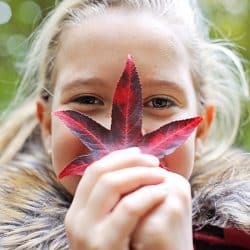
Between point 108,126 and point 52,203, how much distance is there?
0.70 ft

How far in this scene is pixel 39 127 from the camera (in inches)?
54.9

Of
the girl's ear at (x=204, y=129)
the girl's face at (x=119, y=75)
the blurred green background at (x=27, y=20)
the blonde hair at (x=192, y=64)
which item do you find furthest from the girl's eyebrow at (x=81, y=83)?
the blurred green background at (x=27, y=20)

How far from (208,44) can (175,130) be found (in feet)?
1.87

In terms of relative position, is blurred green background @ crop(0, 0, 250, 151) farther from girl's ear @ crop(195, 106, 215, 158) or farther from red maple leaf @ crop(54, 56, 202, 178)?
red maple leaf @ crop(54, 56, 202, 178)

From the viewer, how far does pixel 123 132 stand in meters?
0.78

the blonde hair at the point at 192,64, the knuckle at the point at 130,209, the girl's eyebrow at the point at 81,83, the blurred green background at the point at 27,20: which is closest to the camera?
the knuckle at the point at 130,209

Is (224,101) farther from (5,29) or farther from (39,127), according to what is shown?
(5,29)

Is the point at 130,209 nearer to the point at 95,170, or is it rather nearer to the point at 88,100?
the point at 95,170

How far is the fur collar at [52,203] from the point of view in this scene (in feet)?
3.39

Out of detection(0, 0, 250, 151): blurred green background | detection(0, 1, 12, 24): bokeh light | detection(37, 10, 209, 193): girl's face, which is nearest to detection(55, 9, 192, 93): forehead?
detection(37, 10, 209, 193): girl's face

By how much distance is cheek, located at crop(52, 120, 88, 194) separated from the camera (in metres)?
1.02

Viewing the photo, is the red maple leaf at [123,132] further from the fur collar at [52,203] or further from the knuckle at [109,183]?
the fur collar at [52,203]

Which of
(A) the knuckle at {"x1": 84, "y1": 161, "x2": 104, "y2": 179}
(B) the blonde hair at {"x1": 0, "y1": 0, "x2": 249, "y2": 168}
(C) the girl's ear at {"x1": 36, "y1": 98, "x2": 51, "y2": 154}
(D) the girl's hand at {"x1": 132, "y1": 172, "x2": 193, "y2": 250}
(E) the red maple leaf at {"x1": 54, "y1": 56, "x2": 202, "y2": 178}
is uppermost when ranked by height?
(B) the blonde hair at {"x1": 0, "y1": 0, "x2": 249, "y2": 168}

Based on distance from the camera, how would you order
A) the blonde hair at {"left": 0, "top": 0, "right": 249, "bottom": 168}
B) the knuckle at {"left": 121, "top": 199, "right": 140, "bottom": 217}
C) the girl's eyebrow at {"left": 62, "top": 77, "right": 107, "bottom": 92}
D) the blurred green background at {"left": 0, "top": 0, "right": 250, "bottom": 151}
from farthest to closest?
the blurred green background at {"left": 0, "top": 0, "right": 250, "bottom": 151} → the blonde hair at {"left": 0, "top": 0, "right": 249, "bottom": 168} → the girl's eyebrow at {"left": 62, "top": 77, "right": 107, "bottom": 92} → the knuckle at {"left": 121, "top": 199, "right": 140, "bottom": 217}
